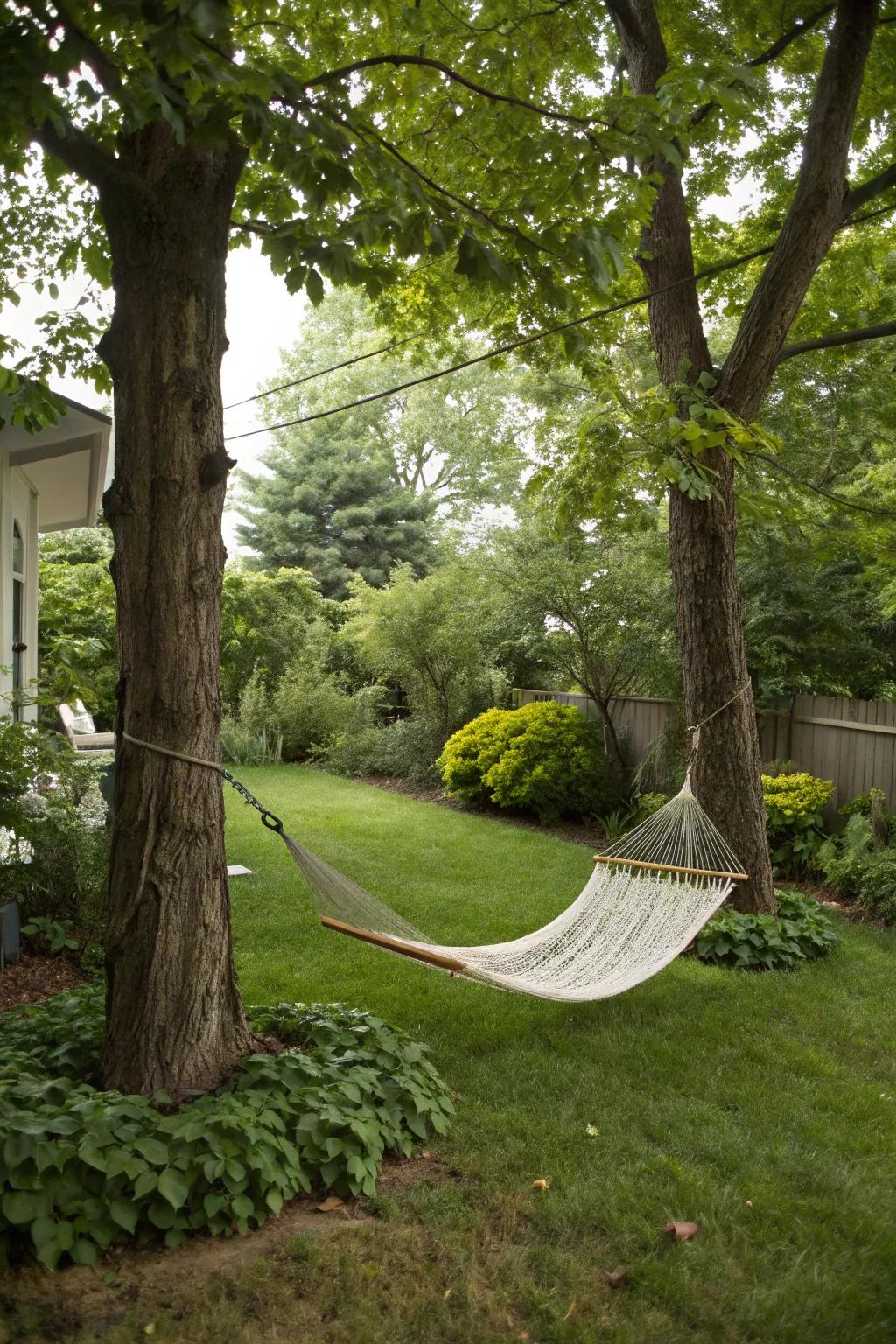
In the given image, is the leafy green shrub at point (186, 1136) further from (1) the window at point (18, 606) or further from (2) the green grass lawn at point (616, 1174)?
(1) the window at point (18, 606)

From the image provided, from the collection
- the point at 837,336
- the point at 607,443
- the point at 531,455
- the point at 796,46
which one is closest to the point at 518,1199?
the point at 607,443

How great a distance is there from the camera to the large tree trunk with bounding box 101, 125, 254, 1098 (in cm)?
284

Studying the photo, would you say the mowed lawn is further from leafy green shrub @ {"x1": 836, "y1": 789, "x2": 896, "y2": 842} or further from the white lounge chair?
the white lounge chair

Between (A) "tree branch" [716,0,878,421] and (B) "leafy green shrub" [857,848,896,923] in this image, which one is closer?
(A) "tree branch" [716,0,878,421]

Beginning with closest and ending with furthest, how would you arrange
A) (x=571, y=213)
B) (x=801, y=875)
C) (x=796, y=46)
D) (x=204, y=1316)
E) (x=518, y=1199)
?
(x=204, y=1316)
(x=518, y=1199)
(x=571, y=213)
(x=796, y=46)
(x=801, y=875)

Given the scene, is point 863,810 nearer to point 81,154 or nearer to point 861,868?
point 861,868

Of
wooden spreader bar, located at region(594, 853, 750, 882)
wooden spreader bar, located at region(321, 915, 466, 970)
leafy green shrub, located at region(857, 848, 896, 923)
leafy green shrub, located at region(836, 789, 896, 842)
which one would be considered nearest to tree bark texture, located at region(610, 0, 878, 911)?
wooden spreader bar, located at region(594, 853, 750, 882)

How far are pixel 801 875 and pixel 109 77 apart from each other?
20.0 ft

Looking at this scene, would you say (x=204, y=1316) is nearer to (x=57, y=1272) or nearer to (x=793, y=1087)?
(x=57, y=1272)

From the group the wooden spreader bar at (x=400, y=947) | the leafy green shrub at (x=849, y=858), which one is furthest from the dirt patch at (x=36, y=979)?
the leafy green shrub at (x=849, y=858)

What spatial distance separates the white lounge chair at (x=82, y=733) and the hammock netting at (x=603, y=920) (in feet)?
15.1

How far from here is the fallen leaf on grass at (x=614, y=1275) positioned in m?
2.30

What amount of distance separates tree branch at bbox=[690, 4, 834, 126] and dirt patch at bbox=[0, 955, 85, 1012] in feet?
17.4

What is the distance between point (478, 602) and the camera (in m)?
10.9
